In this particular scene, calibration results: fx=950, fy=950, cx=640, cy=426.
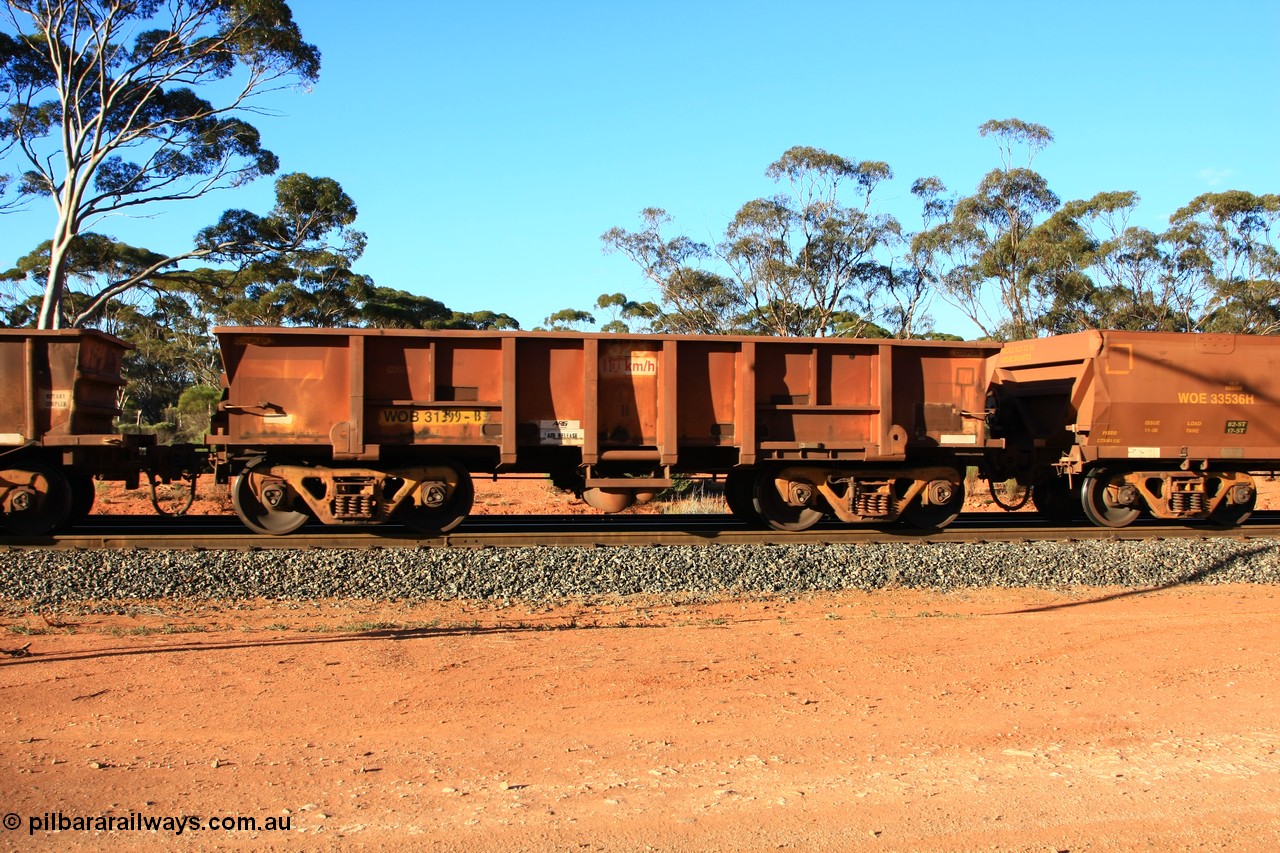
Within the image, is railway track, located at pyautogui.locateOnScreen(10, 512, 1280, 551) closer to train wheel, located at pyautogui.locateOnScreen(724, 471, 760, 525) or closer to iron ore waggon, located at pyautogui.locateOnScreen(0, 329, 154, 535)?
train wheel, located at pyautogui.locateOnScreen(724, 471, 760, 525)

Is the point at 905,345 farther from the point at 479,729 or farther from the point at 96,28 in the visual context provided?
the point at 96,28

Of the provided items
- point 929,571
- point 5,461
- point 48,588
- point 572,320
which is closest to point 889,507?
point 929,571

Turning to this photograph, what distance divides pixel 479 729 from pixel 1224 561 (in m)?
9.62

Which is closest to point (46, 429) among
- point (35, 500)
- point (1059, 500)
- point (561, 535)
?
point (35, 500)

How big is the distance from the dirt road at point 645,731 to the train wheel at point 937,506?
3368mm

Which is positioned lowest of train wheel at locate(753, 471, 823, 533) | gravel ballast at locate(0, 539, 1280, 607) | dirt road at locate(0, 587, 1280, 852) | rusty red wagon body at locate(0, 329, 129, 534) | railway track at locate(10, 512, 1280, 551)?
dirt road at locate(0, 587, 1280, 852)

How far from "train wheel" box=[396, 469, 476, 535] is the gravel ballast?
1.16 meters

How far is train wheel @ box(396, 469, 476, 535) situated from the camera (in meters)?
11.1

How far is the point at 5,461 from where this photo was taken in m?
10.5

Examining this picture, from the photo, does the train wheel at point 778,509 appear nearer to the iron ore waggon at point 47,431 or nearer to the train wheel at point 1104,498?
the train wheel at point 1104,498

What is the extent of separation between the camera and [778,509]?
38.9ft

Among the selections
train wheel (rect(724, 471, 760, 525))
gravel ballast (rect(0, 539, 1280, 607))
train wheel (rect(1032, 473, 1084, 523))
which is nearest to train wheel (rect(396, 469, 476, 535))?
gravel ballast (rect(0, 539, 1280, 607))

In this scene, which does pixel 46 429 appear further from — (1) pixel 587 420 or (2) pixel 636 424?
(2) pixel 636 424

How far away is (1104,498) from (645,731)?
9.68 m
